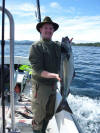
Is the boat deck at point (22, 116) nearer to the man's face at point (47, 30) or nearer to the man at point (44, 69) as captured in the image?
the man at point (44, 69)

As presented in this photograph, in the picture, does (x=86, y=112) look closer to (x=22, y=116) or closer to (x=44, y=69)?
(x=22, y=116)

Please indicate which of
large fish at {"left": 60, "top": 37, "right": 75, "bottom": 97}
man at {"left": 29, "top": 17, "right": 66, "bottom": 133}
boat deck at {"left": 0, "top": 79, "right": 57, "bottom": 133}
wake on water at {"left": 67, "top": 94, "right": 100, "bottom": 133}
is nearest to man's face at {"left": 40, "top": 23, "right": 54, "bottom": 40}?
man at {"left": 29, "top": 17, "right": 66, "bottom": 133}

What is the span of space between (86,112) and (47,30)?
16.0 ft

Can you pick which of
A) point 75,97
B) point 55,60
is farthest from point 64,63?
point 75,97

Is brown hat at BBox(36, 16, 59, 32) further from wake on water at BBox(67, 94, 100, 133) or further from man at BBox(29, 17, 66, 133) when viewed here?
wake on water at BBox(67, 94, 100, 133)

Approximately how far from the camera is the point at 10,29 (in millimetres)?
2717

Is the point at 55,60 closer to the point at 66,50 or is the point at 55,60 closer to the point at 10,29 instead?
the point at 66,50

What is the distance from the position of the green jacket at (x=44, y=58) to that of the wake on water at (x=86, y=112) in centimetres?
341

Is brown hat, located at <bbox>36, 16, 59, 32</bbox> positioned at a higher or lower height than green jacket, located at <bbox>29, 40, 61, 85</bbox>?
higher

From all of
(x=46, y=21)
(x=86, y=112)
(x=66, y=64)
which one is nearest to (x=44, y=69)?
(x=66, y=64)

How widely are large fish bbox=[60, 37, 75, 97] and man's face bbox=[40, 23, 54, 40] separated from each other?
2.14 feet

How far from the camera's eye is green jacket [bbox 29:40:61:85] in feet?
10.2

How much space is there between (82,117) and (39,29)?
4.38 metres

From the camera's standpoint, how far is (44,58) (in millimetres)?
3176
